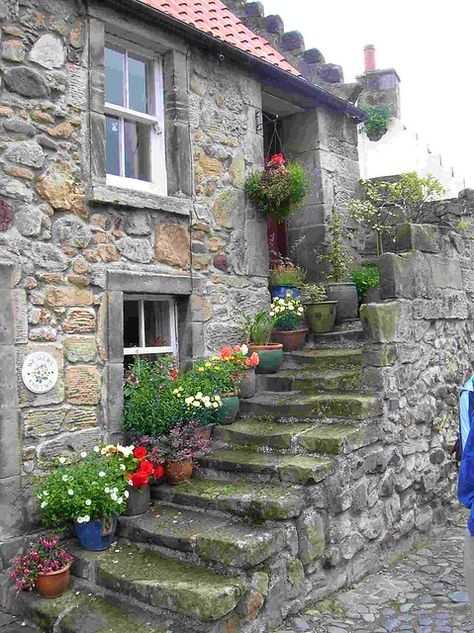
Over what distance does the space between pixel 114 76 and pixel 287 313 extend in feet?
9.91

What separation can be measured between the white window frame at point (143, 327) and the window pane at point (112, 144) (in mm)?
1160

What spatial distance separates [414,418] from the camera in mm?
6008

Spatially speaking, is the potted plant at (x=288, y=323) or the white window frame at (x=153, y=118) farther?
the potted plant at (x=288, y=323)

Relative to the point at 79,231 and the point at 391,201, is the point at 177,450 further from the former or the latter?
the point at 391,201

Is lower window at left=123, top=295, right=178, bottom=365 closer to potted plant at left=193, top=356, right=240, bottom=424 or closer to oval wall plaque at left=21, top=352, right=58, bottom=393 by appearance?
potted plant at left=193, top=356, right=240, bottom=424

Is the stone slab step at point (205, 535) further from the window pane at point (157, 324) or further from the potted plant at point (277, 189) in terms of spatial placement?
the potted plant at point (277, 189)

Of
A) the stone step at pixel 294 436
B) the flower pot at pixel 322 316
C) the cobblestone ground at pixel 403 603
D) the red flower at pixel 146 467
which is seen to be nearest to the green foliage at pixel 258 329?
the flower pot at pixel 322 316

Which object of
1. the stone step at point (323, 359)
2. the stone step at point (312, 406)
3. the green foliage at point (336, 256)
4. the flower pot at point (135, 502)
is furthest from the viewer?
the green foliage at point (336, 256)

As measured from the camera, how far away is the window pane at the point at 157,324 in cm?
596

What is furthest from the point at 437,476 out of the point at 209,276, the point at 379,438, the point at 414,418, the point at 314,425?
the point at 209,276

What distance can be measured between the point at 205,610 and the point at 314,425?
210 centimetres

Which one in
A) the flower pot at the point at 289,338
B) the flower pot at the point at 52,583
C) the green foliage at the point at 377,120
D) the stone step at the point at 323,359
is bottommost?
the flower pot at the point at 52,583

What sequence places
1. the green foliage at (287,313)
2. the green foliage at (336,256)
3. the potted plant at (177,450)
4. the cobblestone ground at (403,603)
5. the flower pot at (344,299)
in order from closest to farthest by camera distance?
the cobblestone ground at (403,603) < the potted plant at (177,450) < the green foliage at (287,313) < the flower pot at (344,299) < the green foliage at (336,256)

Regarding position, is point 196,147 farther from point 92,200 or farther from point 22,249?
point 22,249
